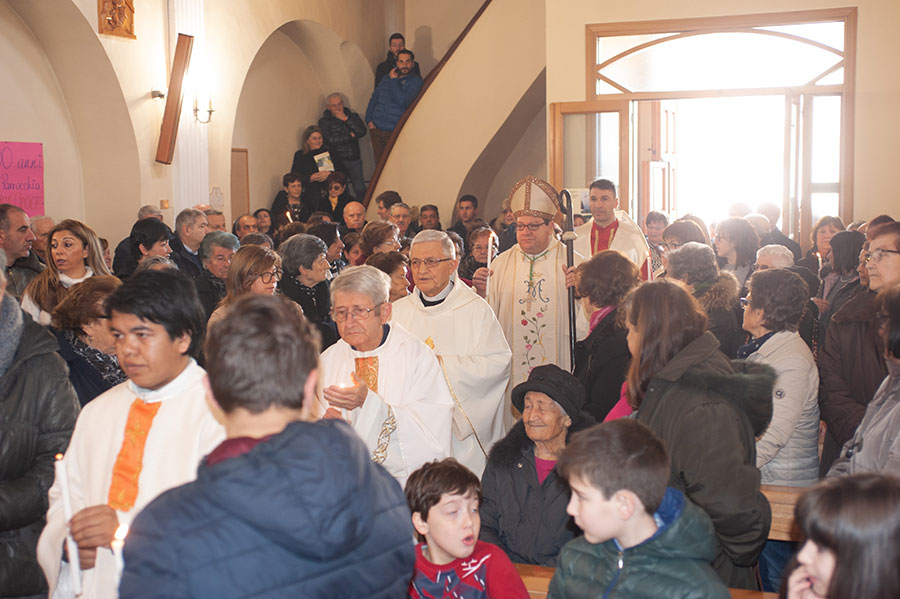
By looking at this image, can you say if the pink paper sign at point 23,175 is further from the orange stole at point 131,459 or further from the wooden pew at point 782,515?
the wooden pew at point 782,515

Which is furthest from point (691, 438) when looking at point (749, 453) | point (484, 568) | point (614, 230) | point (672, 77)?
point (672, 77)

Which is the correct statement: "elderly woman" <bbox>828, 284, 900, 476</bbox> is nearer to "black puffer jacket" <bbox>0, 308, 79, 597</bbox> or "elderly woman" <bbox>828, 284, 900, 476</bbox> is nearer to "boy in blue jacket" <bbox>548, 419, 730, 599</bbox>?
"boy in blue jacket" <bbox>548, 419, 730, 599</bbox>

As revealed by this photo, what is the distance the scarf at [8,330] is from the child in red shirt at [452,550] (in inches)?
51.5

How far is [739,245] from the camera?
21.1ft

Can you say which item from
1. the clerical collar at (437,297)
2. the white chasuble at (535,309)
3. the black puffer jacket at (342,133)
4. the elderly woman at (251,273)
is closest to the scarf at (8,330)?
the elderly woman at (251,273)

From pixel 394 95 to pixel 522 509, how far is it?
1050 centimetres

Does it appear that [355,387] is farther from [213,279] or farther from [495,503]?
[213,279]

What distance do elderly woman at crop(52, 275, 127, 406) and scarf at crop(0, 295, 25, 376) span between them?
0.89 m

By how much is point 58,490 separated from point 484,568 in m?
1.34

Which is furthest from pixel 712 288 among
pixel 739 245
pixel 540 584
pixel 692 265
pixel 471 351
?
pixel 540 584

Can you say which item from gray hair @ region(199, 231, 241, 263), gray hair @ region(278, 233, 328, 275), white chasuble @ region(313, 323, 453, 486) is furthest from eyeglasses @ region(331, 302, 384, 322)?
gray hair @ region(199, 231, 241, 263)

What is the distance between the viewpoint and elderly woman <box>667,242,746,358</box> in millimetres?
4887

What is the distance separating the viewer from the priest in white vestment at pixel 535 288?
22.0 feet

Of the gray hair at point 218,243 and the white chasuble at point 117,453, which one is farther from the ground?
the gray hair at point 218,243
